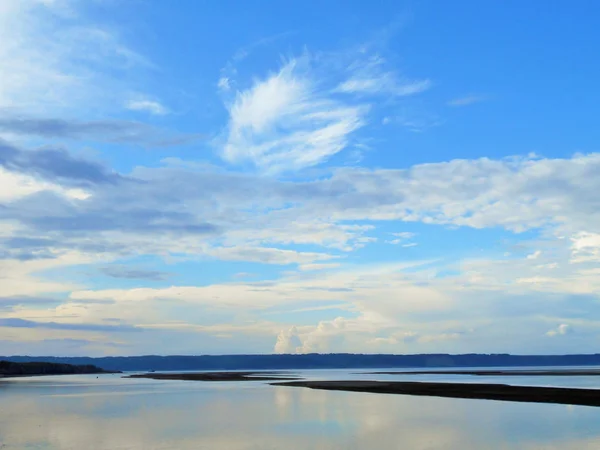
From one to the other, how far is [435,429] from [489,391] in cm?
3615

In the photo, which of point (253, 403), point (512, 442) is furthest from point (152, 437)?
point (253, 403)

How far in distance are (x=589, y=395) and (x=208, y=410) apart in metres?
35.7

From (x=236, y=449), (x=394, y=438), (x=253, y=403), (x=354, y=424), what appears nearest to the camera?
(x=236, y=449)

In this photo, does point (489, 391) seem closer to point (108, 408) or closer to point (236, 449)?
point (108, 408)

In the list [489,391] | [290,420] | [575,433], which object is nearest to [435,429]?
[575,433]

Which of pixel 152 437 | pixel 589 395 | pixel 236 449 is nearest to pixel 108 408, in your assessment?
→ pixel 152 437

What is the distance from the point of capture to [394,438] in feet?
111

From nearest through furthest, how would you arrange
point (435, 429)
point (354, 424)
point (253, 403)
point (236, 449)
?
point (236, 449) → point (435, 429) → point (354, 424) → point (253, 403)

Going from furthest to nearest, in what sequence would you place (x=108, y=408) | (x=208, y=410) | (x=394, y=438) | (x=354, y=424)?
1. (x=108, y=408)
2. (x=208, y=410)
3. (x=354, y=424)
4. (x=394, y=438)

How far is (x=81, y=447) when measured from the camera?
3142cm

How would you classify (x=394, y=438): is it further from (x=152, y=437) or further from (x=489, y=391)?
(x=489, y=391)

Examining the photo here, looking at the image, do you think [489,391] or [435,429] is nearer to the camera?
[435,429]

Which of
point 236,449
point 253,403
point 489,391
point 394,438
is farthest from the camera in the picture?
point 489,391

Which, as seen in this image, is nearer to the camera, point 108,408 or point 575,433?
point 575,433
